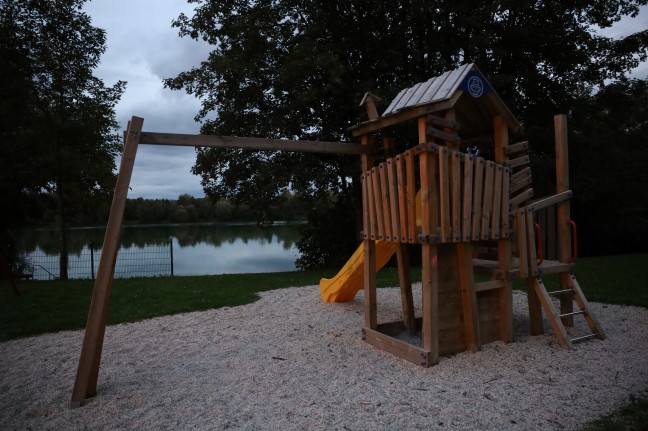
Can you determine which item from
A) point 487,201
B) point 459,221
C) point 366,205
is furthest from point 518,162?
point 366,205

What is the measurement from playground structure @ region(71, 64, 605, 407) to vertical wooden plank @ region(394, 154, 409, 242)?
0.01 metres

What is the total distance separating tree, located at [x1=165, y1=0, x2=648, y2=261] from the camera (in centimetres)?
1532

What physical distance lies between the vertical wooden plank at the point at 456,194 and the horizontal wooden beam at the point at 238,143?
146 centimetres

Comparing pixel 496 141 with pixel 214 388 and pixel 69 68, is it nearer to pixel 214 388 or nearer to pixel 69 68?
pixel 214 388

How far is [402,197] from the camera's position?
5590mm

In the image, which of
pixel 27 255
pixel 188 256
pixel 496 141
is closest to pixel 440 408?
pixel 496 141

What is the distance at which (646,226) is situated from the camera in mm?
20719

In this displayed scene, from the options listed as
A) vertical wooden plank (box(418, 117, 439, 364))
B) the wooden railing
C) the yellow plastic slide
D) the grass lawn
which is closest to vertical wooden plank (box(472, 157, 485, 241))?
the wooden railing

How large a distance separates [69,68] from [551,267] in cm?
1641

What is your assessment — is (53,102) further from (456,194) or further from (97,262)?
(456,194)

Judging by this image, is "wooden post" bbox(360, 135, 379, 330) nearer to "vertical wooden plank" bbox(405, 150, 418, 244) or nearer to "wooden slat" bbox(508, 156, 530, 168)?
"vertical wooden plank" bbox(405, 150, 418, 244)

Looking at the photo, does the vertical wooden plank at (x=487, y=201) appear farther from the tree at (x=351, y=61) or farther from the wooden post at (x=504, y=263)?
the tree at (x=351, y=61)

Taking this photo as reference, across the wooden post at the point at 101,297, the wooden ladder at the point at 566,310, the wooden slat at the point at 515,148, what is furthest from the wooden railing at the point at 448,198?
the wooden post at the point at 101,297

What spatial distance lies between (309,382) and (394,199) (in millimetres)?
2424
